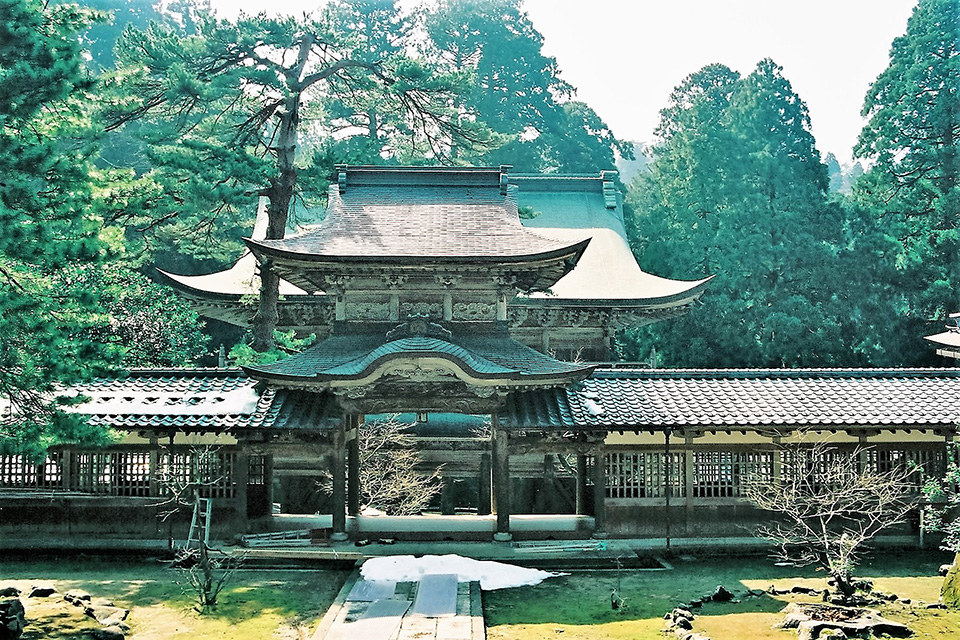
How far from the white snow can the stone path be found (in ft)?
2.01

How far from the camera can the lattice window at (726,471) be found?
1658cm

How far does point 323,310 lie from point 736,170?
20.3 meters

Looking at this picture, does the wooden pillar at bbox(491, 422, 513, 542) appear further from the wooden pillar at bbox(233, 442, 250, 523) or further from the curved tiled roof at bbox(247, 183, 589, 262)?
the wooden pillar at bbox(233, 442, 250, 523)

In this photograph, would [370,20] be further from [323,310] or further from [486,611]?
[486,611]

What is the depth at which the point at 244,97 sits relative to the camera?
23.2 m

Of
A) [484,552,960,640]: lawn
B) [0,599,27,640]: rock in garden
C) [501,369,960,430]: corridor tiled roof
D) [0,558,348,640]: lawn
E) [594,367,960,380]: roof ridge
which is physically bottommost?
[484,552,960,640]: lawn

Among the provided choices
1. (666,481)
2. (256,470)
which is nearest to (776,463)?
(666,481)

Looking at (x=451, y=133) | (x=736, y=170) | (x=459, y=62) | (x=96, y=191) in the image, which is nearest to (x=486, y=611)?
(x=96, y=191)

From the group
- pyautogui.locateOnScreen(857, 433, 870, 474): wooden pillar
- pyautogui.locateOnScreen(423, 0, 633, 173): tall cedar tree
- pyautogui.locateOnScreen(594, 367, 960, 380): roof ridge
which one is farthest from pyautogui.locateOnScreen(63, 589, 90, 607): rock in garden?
pyautogui.locateOnScreen(423, 0, 633, 173): tall cedar tree

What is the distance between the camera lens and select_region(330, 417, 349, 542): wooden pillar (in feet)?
52.5

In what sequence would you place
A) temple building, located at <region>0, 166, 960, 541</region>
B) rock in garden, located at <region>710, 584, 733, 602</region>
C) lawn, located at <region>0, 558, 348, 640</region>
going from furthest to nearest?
temple building, located at <region>0, 166, 960, 541</region>
rock in garden, located at <region>710, 584, 733, 602</region>
lawn, located at <region>0, 558, 348, 640</region>

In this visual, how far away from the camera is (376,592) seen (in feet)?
43.1

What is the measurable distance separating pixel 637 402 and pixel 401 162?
26.1 meters

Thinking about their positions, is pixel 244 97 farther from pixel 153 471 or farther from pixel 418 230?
pixel 153 471
